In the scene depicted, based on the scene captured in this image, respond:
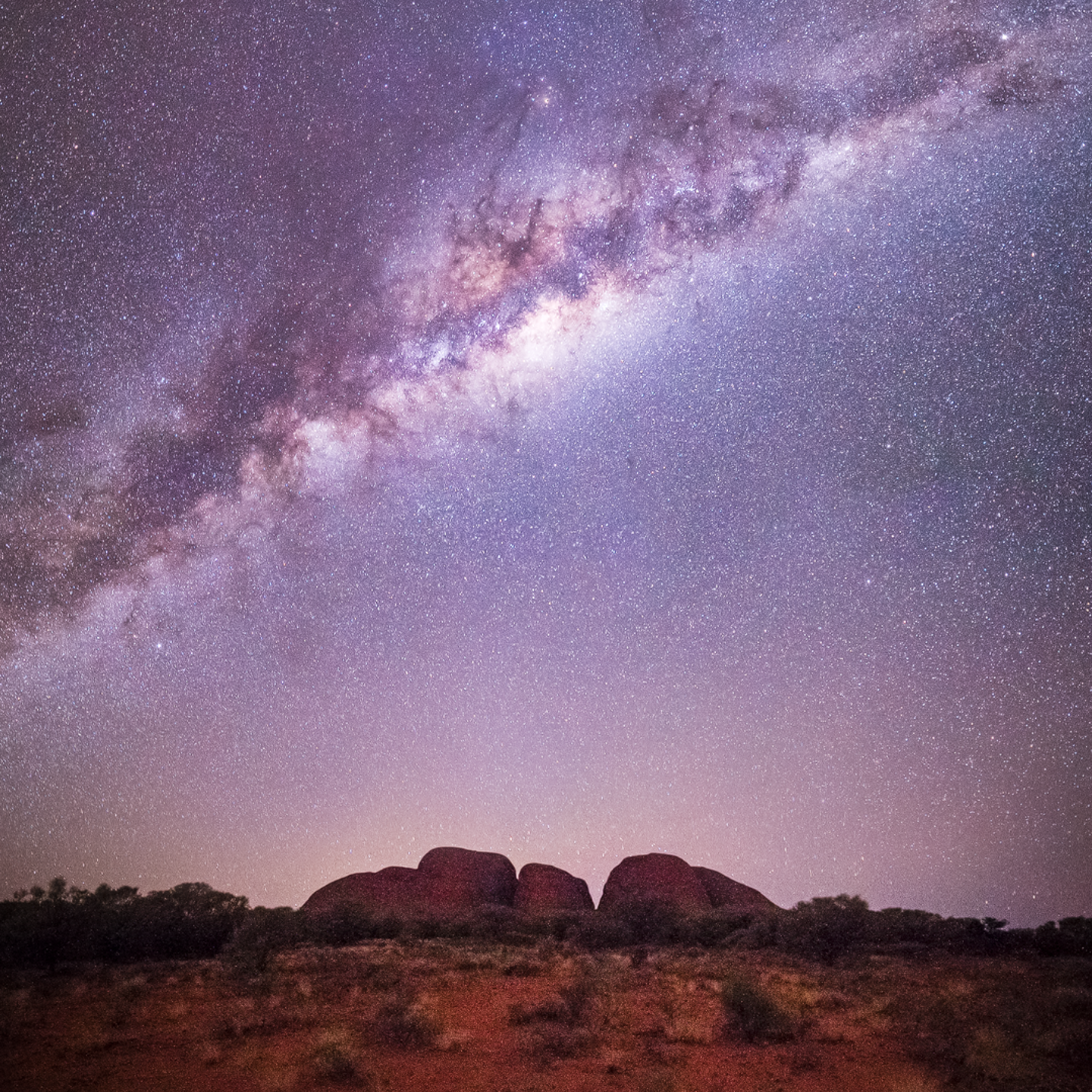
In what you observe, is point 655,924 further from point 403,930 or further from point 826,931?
point 403,930

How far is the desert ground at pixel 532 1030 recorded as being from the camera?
372 inches

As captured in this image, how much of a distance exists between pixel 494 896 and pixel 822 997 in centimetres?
3544

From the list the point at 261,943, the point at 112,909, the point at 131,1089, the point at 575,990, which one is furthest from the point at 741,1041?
the point at 112,909

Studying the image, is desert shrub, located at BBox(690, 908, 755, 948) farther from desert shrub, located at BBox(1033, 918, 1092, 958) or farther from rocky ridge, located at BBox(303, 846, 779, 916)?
desert shrub, located at BBox(1033, 918, 1092, 958)

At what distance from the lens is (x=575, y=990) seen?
13750 mm

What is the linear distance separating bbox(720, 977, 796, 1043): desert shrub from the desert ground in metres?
0.05

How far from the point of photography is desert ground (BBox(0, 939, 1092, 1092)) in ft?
31.0

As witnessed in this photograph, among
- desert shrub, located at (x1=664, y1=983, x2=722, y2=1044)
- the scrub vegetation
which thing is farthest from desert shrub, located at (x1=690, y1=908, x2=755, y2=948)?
desert shrub, located at (x1=664, y1=983, x2=722, y2=1044)

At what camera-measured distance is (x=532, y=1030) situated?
37.7ft

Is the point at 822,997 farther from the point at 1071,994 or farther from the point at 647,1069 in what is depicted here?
the point at 647,1069

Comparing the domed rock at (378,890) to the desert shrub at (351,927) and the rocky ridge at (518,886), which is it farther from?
the desert shrub at (351,927)

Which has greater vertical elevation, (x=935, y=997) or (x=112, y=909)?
(x=112, y=909)

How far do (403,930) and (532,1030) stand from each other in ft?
67.2

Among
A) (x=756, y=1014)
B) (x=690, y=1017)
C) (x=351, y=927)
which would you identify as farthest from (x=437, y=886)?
(x=756, y=1014)
